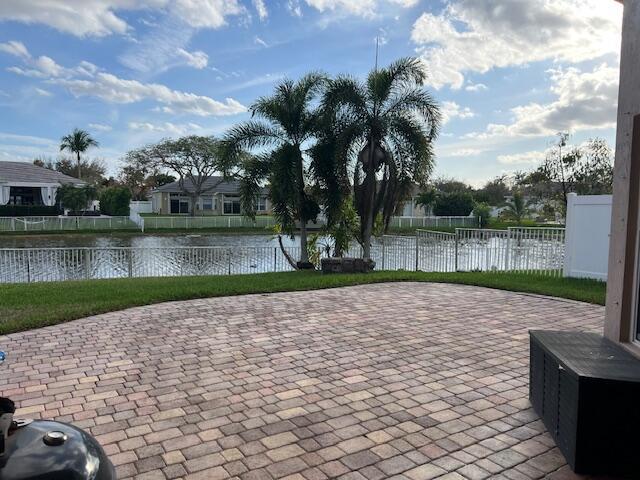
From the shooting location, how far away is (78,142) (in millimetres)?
51156

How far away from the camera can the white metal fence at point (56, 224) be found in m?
28.1

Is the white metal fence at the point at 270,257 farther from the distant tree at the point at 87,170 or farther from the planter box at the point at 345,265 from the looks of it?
the distant tree at the point at 87,170

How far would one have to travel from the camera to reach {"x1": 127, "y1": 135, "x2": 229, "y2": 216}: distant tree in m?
42.2

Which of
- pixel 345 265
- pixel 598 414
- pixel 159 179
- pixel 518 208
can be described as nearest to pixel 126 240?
pixel 345 265

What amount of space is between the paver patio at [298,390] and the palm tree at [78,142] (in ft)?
169

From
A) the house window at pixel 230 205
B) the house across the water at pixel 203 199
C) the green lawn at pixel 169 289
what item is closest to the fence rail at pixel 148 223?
the house across the water at pixel 203 199

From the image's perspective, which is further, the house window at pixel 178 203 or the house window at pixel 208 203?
the house window at pixel 208 203

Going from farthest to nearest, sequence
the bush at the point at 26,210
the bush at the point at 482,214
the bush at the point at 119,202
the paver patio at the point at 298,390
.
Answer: the bush at the point at 119,202 < the bush at the point at 26,210 < the bush at the point at 482,214 < the paver patio at the point at 298,390

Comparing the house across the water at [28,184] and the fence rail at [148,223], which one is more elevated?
the house across the water at [28,184]

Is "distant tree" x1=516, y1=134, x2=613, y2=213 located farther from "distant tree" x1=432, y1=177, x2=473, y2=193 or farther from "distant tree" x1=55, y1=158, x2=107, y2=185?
"distant tree" x1=55, y1=158, x2=107, y2=185

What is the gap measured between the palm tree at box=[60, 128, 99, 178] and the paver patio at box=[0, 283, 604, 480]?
169ft

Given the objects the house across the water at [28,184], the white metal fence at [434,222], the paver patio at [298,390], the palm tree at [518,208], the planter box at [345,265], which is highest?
the house across the water at [28,184]

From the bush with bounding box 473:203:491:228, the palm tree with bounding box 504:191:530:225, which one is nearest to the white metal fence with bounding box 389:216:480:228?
the bush with bounding box 473:203:491:228

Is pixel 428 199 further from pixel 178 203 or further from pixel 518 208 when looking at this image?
pixel 178 203
